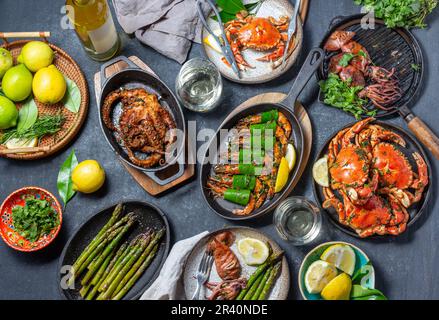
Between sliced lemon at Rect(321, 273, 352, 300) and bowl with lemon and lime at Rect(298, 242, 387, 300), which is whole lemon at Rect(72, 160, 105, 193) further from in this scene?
sliced lemon at Rect(321, 273, 352, 300)

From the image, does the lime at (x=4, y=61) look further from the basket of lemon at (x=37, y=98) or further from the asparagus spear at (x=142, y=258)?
the asparagus spear at (x=142, y=258)

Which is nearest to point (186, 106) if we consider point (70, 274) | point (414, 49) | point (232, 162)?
point (232, 162)

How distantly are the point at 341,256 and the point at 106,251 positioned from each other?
62.3 inches

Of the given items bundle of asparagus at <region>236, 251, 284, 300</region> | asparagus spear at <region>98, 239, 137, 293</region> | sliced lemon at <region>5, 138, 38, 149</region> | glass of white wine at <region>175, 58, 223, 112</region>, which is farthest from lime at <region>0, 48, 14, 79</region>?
bundle of asparagus at <region>236, 251, 284, 300</region>

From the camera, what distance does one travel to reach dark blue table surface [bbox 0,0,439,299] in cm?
400

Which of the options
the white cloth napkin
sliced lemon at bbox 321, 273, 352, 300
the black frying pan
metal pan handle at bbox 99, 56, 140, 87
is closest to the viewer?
sliced lemon at bbox 321, 273, 352, 300

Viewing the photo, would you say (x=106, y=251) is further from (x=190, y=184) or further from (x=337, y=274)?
(x=337, y=274)

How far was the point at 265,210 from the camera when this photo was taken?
152 inches

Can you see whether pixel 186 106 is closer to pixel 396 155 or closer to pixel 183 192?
pixel 183 192

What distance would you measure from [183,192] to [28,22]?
1740 millimetres

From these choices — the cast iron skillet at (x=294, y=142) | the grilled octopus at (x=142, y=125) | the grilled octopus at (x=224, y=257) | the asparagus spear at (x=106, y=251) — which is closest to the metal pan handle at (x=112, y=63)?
the grilled octopus at (x=142, y=125)

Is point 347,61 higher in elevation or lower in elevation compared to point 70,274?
higher

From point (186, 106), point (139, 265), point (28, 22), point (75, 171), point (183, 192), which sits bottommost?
point (139, 265)

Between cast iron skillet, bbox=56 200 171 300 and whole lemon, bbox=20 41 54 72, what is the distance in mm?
1131
